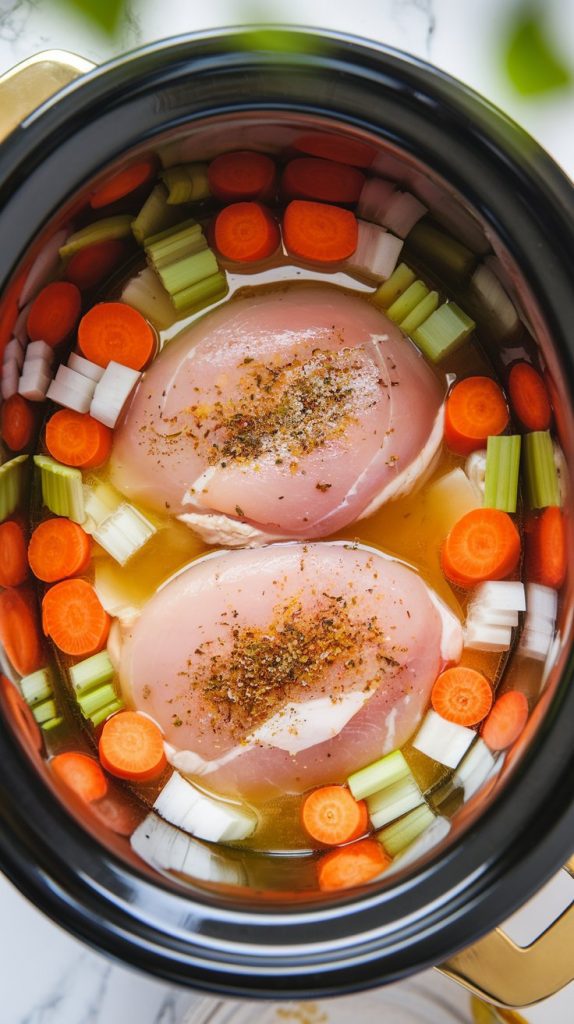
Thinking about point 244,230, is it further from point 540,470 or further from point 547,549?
point 547,549

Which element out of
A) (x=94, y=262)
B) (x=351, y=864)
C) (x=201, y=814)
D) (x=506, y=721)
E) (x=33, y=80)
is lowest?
(x=351, y=864)

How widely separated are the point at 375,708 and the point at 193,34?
110cm

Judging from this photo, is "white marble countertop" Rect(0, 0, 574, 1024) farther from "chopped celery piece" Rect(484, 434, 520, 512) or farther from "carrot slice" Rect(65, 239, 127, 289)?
"chopped celery piece" Rect(484, 434, 520, 512)

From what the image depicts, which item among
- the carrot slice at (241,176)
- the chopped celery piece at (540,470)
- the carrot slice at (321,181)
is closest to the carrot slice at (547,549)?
the chopped celery piece at (540,470)

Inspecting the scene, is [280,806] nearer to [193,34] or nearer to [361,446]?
[361,446]

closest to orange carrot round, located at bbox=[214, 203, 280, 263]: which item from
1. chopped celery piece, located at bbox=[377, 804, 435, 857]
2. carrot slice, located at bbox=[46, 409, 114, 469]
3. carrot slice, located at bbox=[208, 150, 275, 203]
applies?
carrot slice, located at bbox=[208, 150, 275, 203]

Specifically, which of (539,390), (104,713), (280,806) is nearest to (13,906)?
(104,713)

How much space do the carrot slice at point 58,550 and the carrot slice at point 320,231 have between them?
0.66 meters

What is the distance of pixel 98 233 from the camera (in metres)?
1.46

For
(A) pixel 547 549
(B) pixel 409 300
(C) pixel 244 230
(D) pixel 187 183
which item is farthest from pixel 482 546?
(D) pixel 187 183

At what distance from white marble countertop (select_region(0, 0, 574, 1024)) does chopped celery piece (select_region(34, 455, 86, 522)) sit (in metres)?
0.71

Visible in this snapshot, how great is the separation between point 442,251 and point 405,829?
1.01 m

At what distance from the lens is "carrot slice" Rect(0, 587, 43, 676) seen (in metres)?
1.45

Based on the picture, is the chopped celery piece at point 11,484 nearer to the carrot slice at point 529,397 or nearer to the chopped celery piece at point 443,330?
the chopped celery piece at point 443,330
